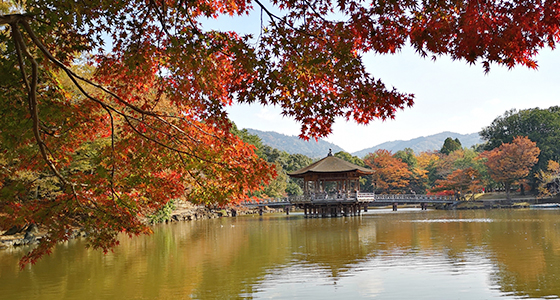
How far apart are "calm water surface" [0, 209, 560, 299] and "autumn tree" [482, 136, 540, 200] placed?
90.7ft

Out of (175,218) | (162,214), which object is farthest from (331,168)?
(175,218)

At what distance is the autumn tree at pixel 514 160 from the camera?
38000 mm

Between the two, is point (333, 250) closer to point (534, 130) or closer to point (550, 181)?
point (550, 181)

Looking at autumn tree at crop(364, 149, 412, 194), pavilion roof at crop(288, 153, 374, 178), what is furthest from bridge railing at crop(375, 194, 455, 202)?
autumn tree at crop(364, 149, 412, 194)

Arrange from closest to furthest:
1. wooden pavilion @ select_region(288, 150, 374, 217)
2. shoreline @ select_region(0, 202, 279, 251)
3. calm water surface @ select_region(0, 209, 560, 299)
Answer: calm water surface @ select_region(0, 209, 560, 299), shoreline @ select_region(0, 202, 279, 251), wooden pavilion @ select_region(288, 150, 374, 217)

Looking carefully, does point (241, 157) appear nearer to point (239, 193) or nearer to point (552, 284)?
point (239, 193)

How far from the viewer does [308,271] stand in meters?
8.64

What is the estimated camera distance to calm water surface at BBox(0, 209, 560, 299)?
6.87 metres

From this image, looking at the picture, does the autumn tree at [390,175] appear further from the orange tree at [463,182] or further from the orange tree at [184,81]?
the orange tree at [184,81]

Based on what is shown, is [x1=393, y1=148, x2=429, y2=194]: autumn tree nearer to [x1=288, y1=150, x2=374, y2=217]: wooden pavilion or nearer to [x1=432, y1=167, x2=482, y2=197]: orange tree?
[x1=432, y1=167, x2=482, y2=197]: orange tree

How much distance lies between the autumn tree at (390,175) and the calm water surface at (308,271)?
3577cm

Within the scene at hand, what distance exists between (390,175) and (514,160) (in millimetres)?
13293

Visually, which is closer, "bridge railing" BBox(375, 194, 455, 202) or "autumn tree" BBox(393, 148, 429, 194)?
"bridge railing" BBox(375, 194, 455, 202)

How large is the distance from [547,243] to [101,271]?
34.9 ft
